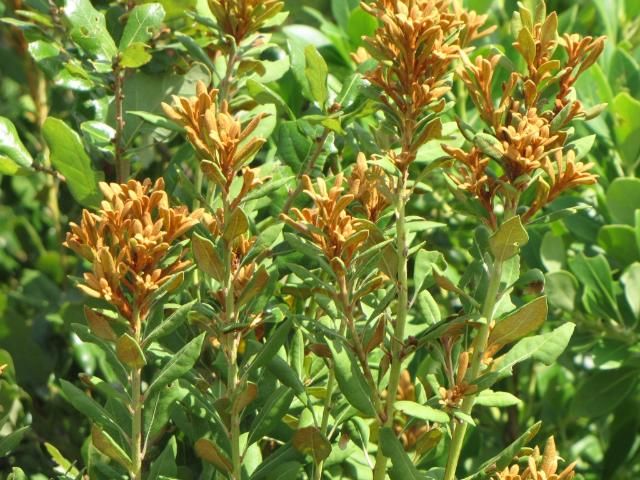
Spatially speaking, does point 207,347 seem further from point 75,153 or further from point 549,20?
point 549,20

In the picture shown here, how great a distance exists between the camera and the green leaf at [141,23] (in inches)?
71.9

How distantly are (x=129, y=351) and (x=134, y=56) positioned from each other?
631 mm

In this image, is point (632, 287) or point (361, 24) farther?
A: point (361, 24)

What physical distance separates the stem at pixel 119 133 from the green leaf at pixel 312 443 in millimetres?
613

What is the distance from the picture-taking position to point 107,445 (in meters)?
1.38

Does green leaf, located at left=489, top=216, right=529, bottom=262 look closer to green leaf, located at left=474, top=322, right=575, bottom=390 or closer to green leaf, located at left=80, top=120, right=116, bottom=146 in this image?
green leaf, located at left=474, top=322, right=575, bottom=390

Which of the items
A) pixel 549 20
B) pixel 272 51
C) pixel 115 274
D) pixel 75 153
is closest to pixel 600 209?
pixel 272 51

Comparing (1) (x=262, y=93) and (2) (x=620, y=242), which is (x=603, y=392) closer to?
(2) (x=620, y=242)

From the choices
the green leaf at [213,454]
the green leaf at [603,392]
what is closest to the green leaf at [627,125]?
the green leaf at [603,392]

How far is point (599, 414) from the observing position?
7.00ft

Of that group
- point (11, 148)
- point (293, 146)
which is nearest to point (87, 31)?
point (11, 148)

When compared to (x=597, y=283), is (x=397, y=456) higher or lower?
higher

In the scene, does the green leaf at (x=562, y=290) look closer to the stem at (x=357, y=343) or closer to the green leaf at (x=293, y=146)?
the green leaf at (x=293, y=146)

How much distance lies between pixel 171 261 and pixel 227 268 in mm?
74
